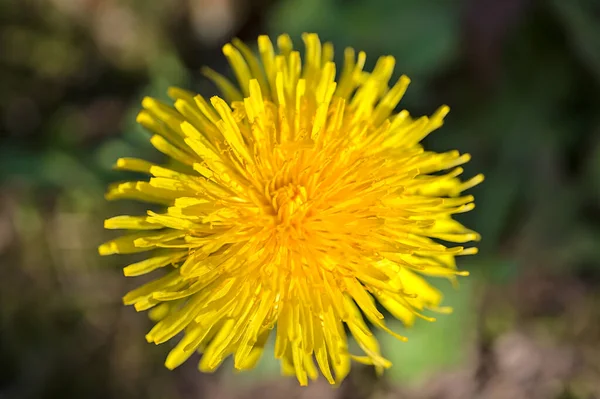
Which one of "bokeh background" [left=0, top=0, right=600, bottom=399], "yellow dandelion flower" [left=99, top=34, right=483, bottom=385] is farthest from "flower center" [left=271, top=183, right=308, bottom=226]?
"bokeh background" [left=0, top=0, right=600, bottom=399]

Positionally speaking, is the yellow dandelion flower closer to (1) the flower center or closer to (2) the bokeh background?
(1) the flower center

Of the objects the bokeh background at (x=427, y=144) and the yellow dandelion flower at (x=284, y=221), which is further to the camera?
the bokeh background at (x=427, y=144)

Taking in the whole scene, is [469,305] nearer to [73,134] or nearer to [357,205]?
[357,205]

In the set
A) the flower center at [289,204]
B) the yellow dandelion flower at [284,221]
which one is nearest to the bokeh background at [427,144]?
the yellow dandelion flower at [284,221]

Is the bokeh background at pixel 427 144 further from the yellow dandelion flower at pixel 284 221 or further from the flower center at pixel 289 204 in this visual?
the flower center at pixel 289 204
